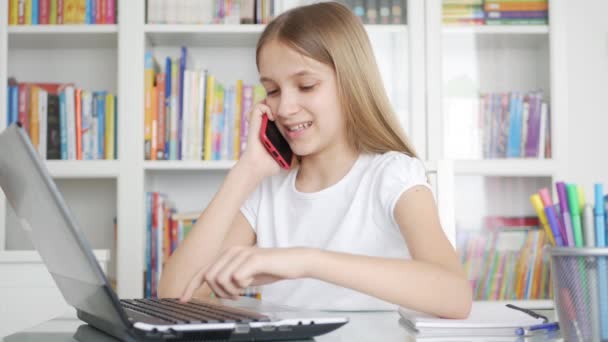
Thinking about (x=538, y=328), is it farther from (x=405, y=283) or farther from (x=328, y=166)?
(x=328, y=166)

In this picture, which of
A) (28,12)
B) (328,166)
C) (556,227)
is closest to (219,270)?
(556,227)

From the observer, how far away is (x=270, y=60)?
1334 millimetres

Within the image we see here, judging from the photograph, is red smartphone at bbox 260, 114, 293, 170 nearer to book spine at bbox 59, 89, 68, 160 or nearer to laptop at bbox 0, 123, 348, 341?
laptop at bbox 0, 123, 348, 341

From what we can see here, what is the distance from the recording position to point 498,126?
2.36 metres

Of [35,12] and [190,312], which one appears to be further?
[35,12]

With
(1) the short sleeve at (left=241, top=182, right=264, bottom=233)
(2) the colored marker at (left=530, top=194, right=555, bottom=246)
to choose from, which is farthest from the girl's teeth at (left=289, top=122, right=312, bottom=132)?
(2) the colored marker at (left=530, top=194, right=555, bottom=246)

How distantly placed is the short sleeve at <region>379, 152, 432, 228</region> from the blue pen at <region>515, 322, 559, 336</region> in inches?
18.8

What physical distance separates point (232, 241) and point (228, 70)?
119cm

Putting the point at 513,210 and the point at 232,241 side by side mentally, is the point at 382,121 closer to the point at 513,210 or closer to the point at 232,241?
the point at 232,241

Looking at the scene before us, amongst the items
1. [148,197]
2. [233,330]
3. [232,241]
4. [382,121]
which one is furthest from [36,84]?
[233,330]

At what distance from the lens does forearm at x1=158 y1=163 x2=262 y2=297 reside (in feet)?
4.09

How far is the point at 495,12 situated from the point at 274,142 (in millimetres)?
1263

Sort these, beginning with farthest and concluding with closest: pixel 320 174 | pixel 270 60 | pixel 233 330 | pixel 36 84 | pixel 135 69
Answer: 1. pixel 36 84
2. pixel 135 69
3. pixel 320 174
4. pixel 270 60
5. pixel 233 330

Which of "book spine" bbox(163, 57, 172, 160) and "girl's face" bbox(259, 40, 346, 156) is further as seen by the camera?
"book spine" bbox(163, 57, 172, 160)
